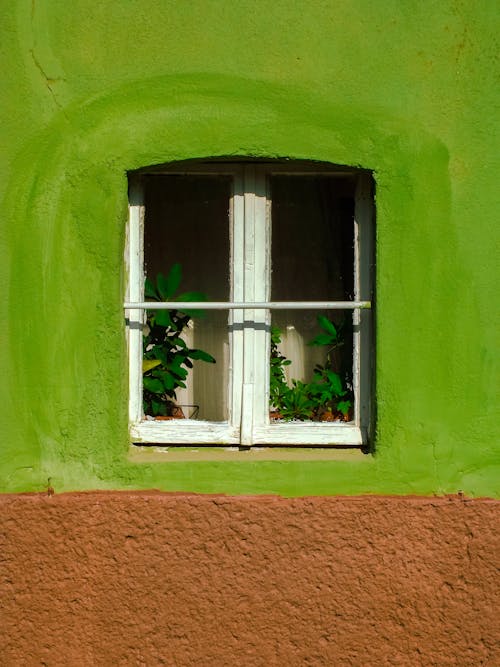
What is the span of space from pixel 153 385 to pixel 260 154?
1100 millimetres

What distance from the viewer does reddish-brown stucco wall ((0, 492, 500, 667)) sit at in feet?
11.1

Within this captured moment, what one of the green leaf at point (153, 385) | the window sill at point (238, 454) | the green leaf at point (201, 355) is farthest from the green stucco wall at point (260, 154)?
the green leaf at point (201, 355)

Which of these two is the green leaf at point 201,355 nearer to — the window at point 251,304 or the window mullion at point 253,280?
the window at point 251,304

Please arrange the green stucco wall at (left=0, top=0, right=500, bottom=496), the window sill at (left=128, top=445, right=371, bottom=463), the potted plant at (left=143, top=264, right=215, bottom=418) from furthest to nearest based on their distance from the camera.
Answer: the potted plant at (left=143, top=264, right=215, bottom=418)
the window sill at (left=128, top=445, right=371, bottom=463)
the green stucco wall at (left=0, top=0, right=500, bottom=496)

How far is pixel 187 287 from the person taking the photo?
12.5 feet

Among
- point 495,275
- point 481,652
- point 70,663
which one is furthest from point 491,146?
point 70,663

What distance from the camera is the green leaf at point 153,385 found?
370cm

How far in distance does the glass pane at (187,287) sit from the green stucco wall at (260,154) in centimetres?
31

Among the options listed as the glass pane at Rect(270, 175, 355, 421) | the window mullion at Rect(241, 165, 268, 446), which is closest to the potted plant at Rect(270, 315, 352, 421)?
the glass pane at Rect(270, 175, 355, 421)

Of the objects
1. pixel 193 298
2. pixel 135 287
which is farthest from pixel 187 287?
pixel 135 287

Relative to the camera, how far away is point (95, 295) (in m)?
3.44

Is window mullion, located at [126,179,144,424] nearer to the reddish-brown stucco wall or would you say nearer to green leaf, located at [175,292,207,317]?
green leaf, located at [175,292,207,317]

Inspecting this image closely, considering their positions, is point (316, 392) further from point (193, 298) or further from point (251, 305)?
point (193, 298)

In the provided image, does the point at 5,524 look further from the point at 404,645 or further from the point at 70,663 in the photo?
the point at 404,645
